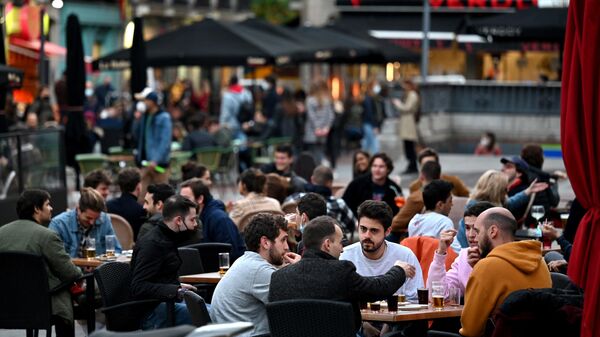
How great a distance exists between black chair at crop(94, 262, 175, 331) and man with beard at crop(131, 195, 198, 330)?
0.19 ft

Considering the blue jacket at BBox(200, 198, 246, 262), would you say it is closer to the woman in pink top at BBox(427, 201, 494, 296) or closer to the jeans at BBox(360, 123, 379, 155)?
the woman in pink top at BBox(427, 201, 494, 296)

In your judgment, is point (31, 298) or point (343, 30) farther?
point (343, 30)

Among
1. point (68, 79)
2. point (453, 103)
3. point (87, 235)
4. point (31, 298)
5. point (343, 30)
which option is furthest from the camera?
point (343, 30)

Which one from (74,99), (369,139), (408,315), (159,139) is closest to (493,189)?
(408,315)

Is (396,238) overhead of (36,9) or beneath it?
beneath

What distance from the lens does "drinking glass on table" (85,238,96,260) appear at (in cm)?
1352

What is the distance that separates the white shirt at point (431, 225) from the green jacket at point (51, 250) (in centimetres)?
282

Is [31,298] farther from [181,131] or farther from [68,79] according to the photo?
[181,131]

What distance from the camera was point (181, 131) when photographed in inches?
A: 1166

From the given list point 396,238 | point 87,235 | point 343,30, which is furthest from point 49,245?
point 343,30

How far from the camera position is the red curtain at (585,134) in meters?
8.76

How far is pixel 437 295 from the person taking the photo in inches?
412

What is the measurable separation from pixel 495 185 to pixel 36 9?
84.1 feet

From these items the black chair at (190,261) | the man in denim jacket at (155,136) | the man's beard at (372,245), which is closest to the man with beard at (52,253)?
the black chair at (190,261)
